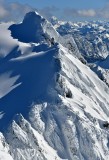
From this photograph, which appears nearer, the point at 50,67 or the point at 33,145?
the point at 33,145

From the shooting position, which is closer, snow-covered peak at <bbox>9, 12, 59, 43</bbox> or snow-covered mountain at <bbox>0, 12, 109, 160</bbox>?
snow-covered mountain at <bbox>0, 12, 109, 160</bbox>

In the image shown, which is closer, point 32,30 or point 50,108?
point 50,108

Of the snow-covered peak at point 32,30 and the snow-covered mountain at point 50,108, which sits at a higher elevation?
the snow-covered peak at point 32,30

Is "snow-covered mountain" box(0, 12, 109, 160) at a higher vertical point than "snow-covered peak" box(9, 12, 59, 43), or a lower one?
lower

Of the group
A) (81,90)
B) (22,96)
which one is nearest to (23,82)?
(22,96)

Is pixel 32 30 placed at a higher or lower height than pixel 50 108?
higher

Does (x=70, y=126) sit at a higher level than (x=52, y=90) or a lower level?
lower

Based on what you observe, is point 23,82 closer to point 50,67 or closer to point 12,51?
point 50,67

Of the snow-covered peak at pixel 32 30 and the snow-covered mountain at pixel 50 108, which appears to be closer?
the snow-covered mountain at pixel 50 108
